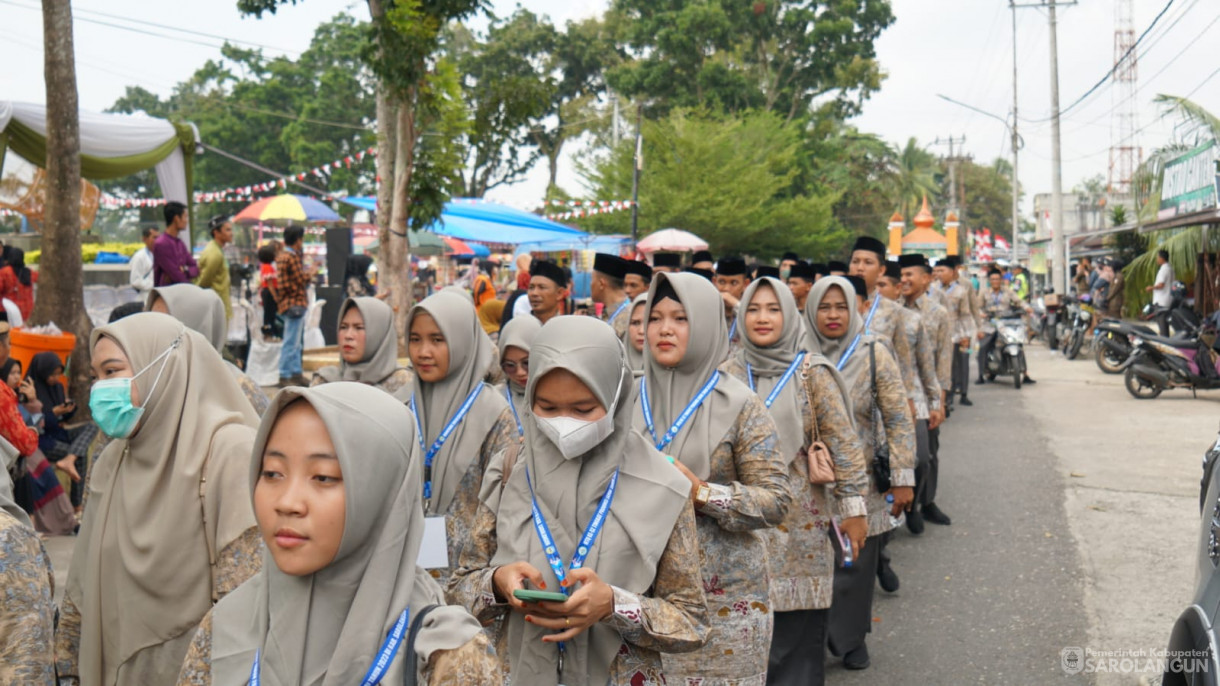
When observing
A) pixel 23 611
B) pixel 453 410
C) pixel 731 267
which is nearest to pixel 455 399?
pixel 453 410

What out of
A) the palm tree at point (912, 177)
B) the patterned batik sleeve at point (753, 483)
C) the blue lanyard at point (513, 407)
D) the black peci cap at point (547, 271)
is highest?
the palm tree at point (912, 177)

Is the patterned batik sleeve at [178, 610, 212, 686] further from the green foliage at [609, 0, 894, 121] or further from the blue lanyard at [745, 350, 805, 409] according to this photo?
the green foliage at [609, 0, 894, 121]

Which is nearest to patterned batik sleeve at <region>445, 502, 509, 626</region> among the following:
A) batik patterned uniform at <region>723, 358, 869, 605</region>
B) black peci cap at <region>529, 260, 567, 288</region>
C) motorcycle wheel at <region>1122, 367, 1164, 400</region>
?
batik patterned uniform at <region>723, 358, 869, 605</region>

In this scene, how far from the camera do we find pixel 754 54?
36.4 m

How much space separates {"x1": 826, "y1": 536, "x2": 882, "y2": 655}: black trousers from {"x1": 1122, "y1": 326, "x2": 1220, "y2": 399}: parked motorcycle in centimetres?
997

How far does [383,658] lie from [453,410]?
2244 mm

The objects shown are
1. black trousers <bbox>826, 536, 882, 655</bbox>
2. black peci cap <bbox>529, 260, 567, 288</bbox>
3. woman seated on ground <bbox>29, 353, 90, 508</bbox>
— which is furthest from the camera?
black peci cap <bbox>529, 260, 567, 288</bbox>

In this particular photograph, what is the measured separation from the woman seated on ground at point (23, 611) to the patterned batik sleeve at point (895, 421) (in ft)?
13.0

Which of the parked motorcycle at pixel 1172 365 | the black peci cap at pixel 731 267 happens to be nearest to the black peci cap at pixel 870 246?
the black peci cap at pixel 731 267

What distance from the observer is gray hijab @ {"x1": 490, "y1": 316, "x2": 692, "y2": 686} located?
2.63m

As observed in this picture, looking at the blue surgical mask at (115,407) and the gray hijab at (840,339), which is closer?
the blue surgical mask at (115,407)

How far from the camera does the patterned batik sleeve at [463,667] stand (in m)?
1.84

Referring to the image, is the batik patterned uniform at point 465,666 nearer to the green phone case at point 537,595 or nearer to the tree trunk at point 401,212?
the green phone case at point 537,595

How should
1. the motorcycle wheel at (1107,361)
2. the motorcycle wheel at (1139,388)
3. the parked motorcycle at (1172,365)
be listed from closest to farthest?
the parked motorcycle at (1172,365) < the motorcycle wheel at (1139,388) < the motorcycle wheel at (1107,361)
